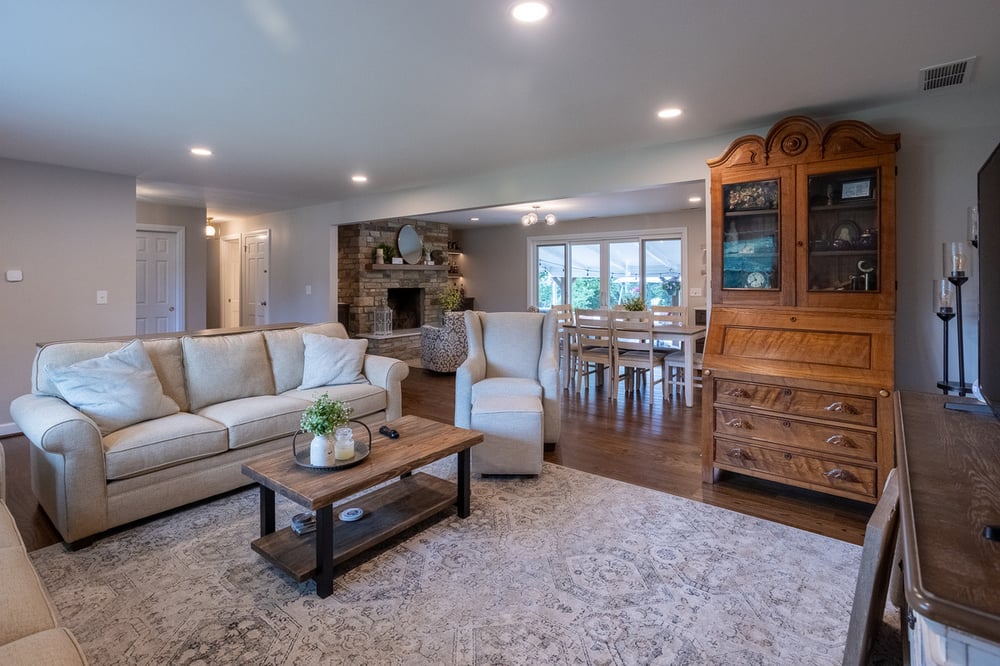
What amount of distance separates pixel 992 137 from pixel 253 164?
5156mm

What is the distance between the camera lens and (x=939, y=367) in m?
2.95

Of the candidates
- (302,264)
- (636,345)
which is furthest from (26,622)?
(302,264)

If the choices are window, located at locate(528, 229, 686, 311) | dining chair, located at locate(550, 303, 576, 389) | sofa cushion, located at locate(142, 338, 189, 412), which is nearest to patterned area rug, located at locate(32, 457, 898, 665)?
sofa cushion, located at locate(142, 338, 189, 412)

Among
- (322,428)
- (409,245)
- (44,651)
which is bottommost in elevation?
(44,651)

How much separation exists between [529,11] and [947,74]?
2.23 metres

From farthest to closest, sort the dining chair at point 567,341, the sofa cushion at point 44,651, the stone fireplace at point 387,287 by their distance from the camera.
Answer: the stone fireplace at point 387,287 → the dining chair at point 567,341 → the sofa cushion at point 44,651

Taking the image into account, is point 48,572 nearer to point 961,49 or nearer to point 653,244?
point 961,49

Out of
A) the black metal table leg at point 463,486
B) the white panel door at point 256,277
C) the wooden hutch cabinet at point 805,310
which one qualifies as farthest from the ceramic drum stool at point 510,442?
the white panel door at point 256,277

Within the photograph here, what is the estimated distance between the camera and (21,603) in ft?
3.98

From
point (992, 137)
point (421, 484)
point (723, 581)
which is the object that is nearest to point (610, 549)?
point (723, 581)

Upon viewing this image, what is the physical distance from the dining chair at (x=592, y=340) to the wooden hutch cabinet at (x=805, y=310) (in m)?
2.31

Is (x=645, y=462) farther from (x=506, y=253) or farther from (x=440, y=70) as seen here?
(x=506, y=253)

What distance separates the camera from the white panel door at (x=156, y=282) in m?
6.22

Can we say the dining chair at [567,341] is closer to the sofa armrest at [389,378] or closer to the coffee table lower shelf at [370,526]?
the sofa armrest at [389,378]
